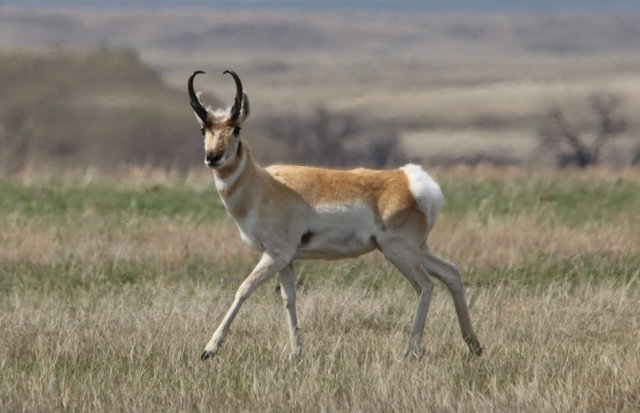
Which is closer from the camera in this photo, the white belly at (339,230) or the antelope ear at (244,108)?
the antelope ear at (244,108)

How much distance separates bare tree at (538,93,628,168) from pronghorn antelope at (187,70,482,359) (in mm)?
32266

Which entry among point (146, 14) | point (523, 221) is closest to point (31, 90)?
point (523, 221)

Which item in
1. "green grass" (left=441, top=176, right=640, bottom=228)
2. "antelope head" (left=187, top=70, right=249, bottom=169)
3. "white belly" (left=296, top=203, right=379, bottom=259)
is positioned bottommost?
"green grass" (left=441, top=176, right=640, bottom=228)

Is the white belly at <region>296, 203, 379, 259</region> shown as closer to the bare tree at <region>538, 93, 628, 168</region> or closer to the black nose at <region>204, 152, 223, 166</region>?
the black nose at <region>204, 152, 223, 166</region>

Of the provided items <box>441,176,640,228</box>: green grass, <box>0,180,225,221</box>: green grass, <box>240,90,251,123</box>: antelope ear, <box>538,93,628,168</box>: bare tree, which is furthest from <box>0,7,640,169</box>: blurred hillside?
<box>240,90,251,123</box>: antelope ear

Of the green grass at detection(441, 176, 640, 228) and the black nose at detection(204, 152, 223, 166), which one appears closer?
the black nose at detection(204, 152, 223, 166)

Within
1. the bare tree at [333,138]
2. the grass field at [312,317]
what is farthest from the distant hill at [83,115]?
the grass field at [312,317]

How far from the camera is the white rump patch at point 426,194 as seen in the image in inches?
404

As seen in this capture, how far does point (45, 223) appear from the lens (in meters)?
17.0

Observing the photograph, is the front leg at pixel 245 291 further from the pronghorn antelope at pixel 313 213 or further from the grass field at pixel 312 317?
the grass field at pixel 312 317

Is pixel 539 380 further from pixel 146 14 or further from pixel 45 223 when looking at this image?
pixel 146 14

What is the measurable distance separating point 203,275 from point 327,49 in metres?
139

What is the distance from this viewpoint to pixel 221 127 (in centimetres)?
983

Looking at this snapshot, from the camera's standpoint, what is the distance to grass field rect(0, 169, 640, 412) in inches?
343
